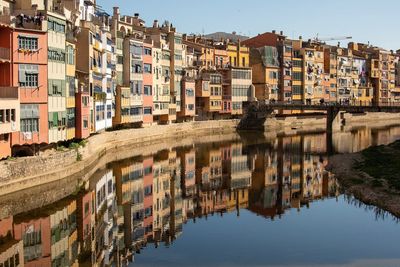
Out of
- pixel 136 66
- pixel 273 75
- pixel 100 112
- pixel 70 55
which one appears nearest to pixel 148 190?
pixel 70 55

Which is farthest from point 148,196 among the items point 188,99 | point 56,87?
point 188,99

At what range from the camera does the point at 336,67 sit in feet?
394

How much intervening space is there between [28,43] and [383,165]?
2573 centimetres

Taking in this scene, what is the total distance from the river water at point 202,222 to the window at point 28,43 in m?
9.15

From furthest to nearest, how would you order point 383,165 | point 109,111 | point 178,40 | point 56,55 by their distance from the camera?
point 178,40 → point 109,111 → point 383,165 → point 56,55

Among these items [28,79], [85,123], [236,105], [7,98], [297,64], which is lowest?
[85,123]

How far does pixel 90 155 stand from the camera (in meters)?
45.0

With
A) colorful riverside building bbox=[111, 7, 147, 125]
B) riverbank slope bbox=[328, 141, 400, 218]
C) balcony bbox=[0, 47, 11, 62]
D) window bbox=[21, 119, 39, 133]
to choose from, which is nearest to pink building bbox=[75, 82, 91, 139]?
window bbox=[21, 119, 39, 133]

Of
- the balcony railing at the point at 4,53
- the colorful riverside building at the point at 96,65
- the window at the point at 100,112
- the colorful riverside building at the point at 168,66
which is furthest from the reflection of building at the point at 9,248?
the colorful riverside building at the point at 168,66

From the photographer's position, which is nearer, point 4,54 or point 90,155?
point 4,54

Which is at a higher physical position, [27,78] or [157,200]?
[27,78]

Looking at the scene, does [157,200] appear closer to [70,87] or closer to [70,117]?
[70,117]

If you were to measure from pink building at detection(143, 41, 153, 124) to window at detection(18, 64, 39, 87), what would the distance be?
29.6 m

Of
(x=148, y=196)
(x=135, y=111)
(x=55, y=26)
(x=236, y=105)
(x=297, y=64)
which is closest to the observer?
(x=148, y=196)
